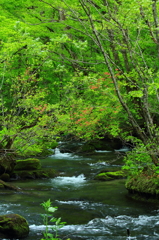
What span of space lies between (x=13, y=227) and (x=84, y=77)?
4.36 metres

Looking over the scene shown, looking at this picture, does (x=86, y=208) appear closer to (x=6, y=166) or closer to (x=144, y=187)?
(x=144, y=187)

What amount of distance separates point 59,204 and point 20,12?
1361cm

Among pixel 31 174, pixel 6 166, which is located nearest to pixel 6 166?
pixel 6 166

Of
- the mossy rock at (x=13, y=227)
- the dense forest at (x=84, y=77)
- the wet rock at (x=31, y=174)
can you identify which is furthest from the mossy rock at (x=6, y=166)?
the mossy rock at (x=13, y=227)

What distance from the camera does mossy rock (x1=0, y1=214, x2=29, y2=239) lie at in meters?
7.27

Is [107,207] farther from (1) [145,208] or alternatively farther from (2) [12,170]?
(2) [12,170]

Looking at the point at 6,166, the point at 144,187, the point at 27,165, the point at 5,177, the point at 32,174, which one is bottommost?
the point at 32,174

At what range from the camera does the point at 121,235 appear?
7.56m

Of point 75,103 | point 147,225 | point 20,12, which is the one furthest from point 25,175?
point 20,12

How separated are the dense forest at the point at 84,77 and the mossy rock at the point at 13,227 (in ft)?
7.27

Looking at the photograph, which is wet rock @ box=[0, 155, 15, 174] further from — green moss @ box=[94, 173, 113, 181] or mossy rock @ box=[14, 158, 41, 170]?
green moss @ box=[94, 173, 113, 181]

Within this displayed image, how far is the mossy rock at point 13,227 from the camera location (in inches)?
286

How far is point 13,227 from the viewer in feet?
24.0

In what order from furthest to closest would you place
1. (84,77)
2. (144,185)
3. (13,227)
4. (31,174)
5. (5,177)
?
1. (31,174)
2. (5,177)
3. (144,185)
4. (84,77)
5. (13,227)
